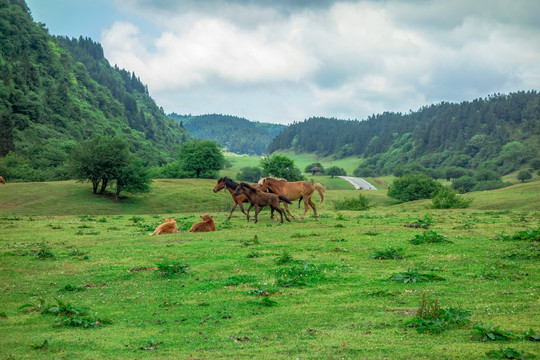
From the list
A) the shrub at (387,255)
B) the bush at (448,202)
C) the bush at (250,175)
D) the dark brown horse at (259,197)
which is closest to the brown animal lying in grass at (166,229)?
the dark brown horse at (259,197)

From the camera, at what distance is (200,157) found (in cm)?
9900

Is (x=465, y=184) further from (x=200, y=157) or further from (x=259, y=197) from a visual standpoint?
(x=259, y=197)

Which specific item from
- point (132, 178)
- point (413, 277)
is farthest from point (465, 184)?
point (413, 277)

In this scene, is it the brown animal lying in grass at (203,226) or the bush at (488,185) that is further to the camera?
the bush at (488,185)

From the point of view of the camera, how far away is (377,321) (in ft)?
27.5

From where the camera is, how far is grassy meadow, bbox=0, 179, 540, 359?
23.7ft

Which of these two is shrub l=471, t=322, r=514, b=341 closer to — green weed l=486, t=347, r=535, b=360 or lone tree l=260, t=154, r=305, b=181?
green weed l=486, t=347, r=535, b=360

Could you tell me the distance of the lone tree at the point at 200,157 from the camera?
3900 inches

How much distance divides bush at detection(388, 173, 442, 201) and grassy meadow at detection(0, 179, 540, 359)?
74.4 m

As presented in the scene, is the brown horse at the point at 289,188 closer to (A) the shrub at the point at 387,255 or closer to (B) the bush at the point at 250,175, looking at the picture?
(A) the shrub at the point at 387,255

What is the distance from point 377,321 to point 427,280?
3.68m

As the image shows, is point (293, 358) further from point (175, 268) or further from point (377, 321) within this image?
point (175, 268)

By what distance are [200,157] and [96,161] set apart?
4152cm

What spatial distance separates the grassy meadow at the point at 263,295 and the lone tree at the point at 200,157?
7835cm
